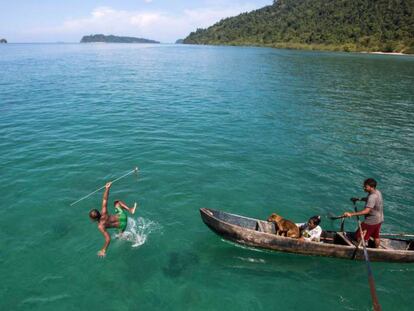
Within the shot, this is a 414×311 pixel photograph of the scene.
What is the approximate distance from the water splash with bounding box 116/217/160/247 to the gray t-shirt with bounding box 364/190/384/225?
990 centimetres

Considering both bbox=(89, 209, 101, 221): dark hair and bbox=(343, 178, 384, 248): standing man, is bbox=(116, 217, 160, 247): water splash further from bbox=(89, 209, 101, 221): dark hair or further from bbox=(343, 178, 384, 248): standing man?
bbox=(343, 178, 384, 248): standing man

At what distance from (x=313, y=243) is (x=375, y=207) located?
2992 mm

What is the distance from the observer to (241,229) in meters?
13.1

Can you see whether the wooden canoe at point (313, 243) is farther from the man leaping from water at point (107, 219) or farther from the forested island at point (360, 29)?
the forested island at point (360, 29)

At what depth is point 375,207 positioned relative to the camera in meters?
12.2

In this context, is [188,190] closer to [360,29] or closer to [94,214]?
[94,214]

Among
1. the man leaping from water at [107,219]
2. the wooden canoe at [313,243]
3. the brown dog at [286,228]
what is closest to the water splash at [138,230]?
the man leaping from water at [107,219]

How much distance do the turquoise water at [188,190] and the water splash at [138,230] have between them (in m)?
0.09

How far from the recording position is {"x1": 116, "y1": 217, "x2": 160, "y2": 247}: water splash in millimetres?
14117

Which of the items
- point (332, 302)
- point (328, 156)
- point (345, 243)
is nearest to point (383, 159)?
point (328, 156)

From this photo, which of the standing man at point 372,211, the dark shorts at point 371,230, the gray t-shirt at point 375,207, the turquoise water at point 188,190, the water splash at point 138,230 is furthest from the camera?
the water splash at point 138,230

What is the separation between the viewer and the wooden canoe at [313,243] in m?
12.8

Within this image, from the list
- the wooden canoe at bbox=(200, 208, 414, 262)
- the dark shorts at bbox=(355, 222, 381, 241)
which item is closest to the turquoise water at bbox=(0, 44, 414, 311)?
the wooden canoe at bbox=(200, 208, 414, 262)

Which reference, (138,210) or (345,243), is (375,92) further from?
(138,210)
